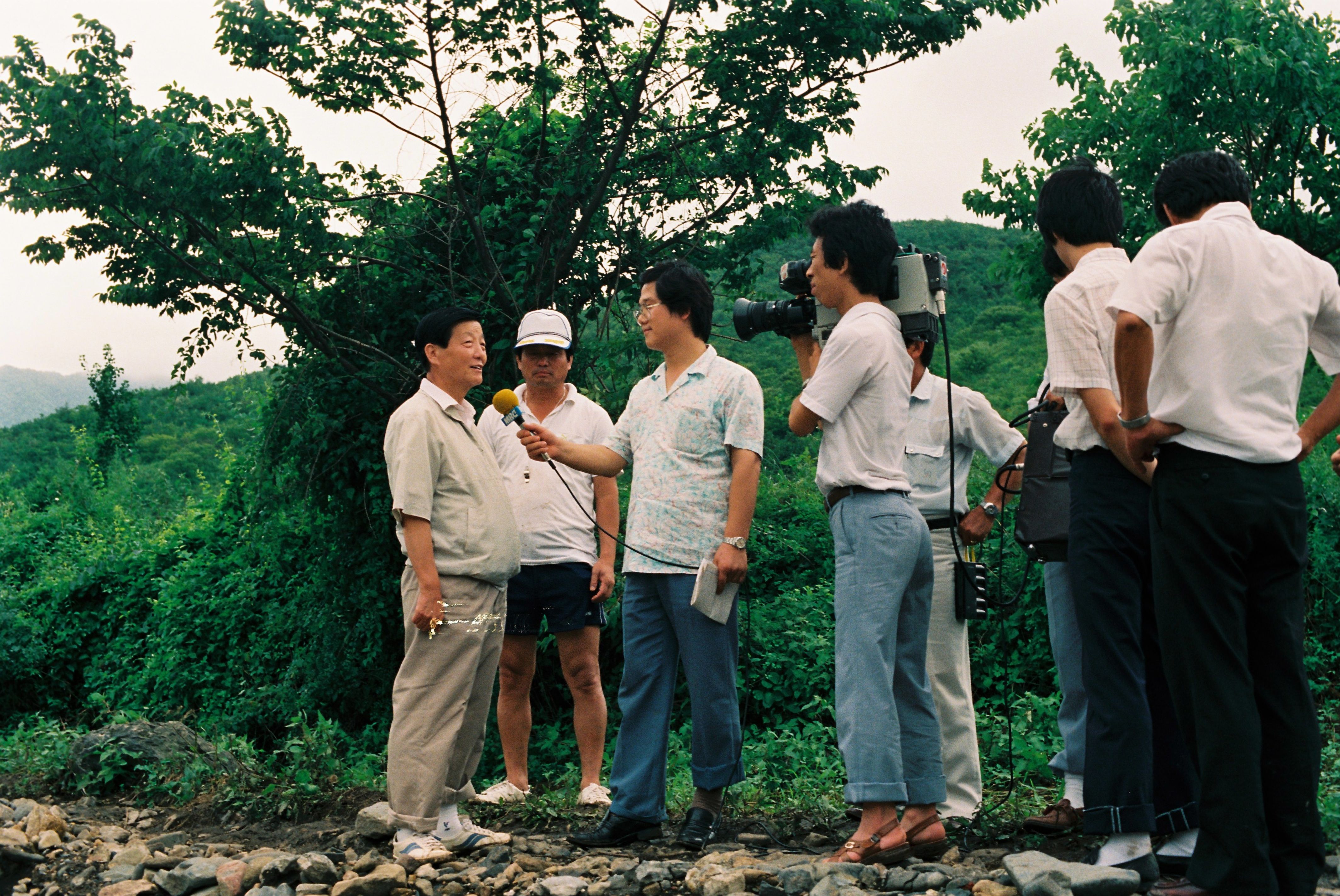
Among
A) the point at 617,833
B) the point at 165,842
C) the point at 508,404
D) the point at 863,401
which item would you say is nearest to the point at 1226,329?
the point at 863,401

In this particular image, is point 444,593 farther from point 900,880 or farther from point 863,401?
point 900,880

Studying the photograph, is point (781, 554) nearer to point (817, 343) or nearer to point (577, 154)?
point (577, 154)

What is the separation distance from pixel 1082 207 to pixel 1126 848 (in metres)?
1.81

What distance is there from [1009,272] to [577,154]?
25.8 feet

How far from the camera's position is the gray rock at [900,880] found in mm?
3113

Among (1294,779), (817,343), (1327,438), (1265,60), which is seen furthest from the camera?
(1327,438)

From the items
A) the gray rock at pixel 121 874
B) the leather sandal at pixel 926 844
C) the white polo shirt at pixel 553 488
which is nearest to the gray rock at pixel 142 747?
the gray rock at pixel 121 874

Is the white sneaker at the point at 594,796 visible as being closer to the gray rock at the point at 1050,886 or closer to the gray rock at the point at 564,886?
the gray rock at the point at 564,886

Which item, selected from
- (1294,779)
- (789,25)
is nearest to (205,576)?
(789,25)

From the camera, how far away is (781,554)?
9.08 meters

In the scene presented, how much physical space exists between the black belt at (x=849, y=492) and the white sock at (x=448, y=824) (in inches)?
66.9

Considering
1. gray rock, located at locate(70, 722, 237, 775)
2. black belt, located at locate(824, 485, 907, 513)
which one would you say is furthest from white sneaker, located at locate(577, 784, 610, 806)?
gray rock, located at locate(70, 722, 237, 775)

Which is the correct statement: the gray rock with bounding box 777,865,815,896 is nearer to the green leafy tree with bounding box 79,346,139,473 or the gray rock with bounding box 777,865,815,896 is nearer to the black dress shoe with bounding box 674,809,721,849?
the black dress shoe with bounding box 674,809,721,849

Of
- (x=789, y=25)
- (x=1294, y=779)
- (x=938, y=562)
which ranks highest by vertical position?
(x=789, y=25)
